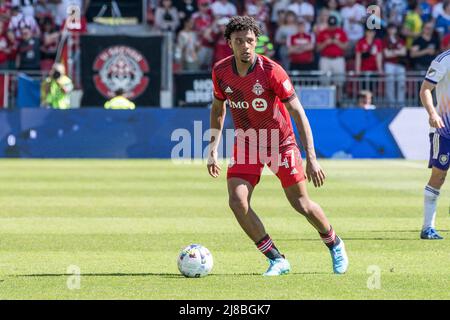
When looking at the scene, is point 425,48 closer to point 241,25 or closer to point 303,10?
point 303,10

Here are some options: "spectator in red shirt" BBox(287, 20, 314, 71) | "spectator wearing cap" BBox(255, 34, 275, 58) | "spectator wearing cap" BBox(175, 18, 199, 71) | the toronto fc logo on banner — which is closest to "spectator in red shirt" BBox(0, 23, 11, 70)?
the toronto fc logo on banner

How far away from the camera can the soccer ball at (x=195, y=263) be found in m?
10.1

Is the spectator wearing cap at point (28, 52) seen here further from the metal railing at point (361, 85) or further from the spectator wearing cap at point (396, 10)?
the spectator wearing cap at point (396, 10)

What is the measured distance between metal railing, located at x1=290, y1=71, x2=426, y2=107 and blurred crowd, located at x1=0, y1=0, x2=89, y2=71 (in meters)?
6.40

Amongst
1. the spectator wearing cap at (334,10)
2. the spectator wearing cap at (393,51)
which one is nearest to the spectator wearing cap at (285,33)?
the spectator wearing cap at (334,10)

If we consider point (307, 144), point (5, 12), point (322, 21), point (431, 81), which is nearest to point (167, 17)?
point (322, 21)

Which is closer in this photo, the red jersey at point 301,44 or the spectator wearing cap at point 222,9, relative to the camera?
the red jersey at point 301,44

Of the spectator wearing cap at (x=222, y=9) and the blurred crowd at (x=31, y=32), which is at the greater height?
the spectator wearing cap at (x=222, y=9)

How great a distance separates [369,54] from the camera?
2956 centimetres

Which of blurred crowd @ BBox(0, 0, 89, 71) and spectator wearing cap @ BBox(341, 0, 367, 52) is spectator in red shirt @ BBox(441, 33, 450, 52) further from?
blurred crowd @ BBox(0, 0, 89, 71)
